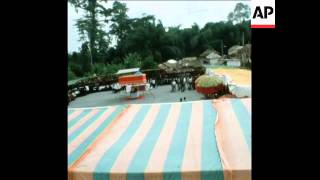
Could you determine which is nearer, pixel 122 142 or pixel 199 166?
pixel 199 166

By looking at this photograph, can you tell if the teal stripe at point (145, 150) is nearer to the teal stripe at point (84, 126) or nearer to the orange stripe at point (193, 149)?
the orange stripe at point (193, 149)

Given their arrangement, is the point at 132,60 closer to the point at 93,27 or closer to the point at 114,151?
the point at 93,27

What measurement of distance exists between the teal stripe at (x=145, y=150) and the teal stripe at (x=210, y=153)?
301mm

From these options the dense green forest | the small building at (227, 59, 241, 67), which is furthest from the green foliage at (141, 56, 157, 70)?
the small building at (227, 59, 241, 67)

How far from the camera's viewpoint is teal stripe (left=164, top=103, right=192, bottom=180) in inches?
70.3

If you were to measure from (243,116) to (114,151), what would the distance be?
1.06 m

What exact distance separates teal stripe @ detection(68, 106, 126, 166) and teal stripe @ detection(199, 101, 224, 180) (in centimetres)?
71

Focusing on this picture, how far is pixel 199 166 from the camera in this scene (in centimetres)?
181
